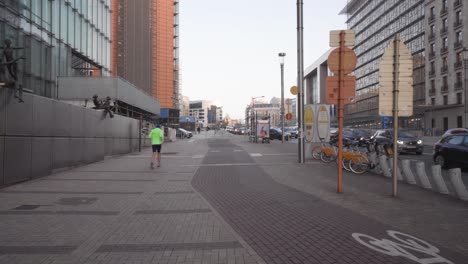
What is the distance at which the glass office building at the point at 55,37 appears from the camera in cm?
2025

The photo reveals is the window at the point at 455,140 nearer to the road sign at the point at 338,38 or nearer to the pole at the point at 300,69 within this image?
the pole at the point at 300,69

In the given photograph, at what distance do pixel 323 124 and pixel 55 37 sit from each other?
1724 centimetres

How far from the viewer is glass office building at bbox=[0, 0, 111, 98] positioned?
20.2 m

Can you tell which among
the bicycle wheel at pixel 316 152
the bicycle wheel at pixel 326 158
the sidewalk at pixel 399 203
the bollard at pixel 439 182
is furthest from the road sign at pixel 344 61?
the bicycle wheel at pixel 316 152

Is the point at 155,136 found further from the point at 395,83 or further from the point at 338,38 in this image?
the point at 395,83

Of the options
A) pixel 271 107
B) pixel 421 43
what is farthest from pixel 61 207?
pixel 271 107

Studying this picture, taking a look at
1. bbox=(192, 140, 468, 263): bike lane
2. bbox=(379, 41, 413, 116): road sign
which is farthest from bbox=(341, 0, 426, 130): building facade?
bbox=(192, 140, 468, 263): bike lane

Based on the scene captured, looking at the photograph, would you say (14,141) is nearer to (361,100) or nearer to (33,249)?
(33,249)

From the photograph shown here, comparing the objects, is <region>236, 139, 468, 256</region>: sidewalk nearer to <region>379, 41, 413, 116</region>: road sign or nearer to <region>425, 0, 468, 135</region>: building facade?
<region>379, 41, 413, 116</region>: road sign

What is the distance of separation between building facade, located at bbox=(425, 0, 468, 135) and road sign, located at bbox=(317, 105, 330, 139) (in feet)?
147

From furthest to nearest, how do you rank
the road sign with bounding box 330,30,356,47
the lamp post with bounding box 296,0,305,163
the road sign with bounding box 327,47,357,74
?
the lamp post with bounding box 296,0,305,163 → the road sign with bounding box 330,30,356,47 → the road sign with bounding box 327,47,357,74

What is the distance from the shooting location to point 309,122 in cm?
1864

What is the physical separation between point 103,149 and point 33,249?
1350 centimetres

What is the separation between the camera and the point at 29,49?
71.3 feet
